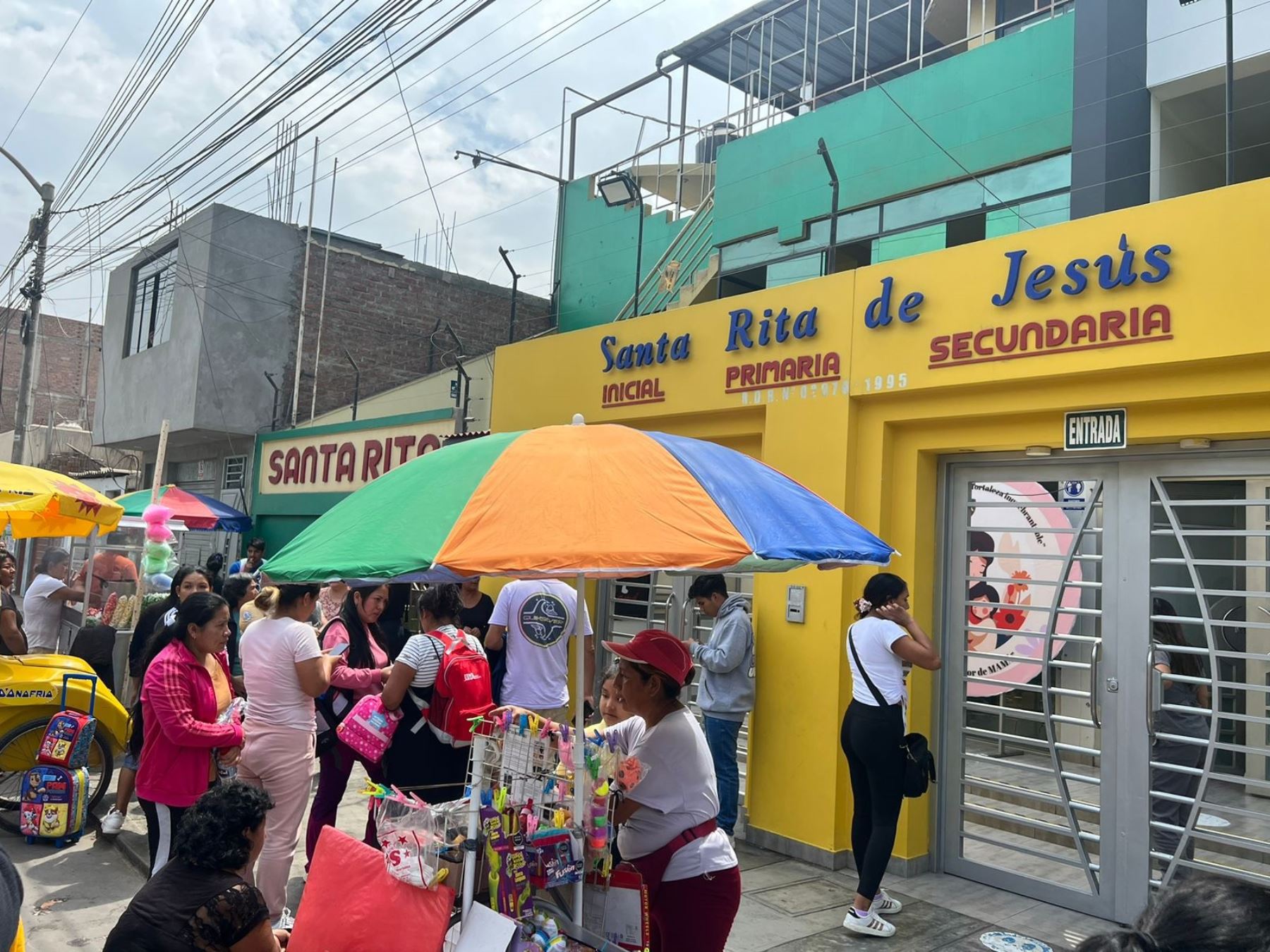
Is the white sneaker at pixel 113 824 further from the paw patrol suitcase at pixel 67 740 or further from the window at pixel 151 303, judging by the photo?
the window at pixel 151 303

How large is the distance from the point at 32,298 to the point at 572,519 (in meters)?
18.0

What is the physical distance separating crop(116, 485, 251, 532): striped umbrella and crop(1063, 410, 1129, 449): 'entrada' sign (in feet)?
37.9

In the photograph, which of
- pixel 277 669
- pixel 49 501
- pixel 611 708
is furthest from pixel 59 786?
pixel 611 708

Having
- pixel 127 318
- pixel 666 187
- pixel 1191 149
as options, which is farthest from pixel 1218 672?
pixel 127 318

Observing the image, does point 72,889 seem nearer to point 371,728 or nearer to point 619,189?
point 371,728

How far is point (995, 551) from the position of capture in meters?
6.08

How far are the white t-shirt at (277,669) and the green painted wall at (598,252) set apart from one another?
40.4ft

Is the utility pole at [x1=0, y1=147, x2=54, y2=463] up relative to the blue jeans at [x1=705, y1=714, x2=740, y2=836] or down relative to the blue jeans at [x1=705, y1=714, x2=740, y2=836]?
up

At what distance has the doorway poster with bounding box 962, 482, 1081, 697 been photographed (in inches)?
225

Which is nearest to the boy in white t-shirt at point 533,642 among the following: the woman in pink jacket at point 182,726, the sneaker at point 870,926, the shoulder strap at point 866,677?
the shoulder strap at point 866,677

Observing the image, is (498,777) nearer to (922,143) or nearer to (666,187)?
(922,143)

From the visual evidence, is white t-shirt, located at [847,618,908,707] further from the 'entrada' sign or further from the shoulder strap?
the 'entrada' sign

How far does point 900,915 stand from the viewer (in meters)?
5.34

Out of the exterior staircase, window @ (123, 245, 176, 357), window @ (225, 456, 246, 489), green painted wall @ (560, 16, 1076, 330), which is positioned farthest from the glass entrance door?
window @ (123, 245, 176, 357)
